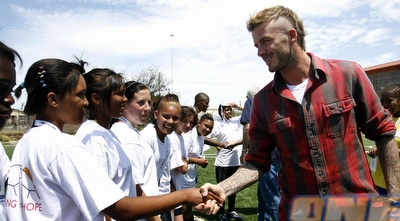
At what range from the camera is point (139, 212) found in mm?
1996

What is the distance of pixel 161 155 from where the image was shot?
4488 millimetres

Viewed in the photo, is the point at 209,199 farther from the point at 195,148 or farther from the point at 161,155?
the point at 195,148

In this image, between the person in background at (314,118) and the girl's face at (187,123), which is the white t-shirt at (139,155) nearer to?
the person in background at (314,118)

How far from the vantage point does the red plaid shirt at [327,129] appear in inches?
96.8

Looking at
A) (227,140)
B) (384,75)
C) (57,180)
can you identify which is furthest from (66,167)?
(384,75)

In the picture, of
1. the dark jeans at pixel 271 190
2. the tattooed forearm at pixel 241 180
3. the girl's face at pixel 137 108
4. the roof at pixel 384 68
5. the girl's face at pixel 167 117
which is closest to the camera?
the tattooed forearm at pixel 241 180

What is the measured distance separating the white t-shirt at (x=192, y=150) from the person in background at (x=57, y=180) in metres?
4.31

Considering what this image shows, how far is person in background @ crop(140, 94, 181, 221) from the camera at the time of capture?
4.43 m

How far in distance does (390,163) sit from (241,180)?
101 centimetres

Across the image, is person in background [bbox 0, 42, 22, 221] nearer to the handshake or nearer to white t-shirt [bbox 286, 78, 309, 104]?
the handshake

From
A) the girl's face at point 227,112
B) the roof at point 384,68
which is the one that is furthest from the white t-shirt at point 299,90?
the roof at point 384,68

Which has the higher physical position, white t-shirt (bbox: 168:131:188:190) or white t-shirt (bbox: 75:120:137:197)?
white t-shirt (bbox: 75:120:137:197)

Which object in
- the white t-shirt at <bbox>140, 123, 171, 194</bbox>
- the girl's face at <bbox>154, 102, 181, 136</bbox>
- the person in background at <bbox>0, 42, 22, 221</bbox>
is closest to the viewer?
the person in background at <bbox>0, 42, 22, 221</bbox>

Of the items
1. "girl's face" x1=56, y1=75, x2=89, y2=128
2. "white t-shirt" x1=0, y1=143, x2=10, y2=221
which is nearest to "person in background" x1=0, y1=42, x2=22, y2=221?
"white t-shirt" x1=0, y1=143, x2=10, y2=221
